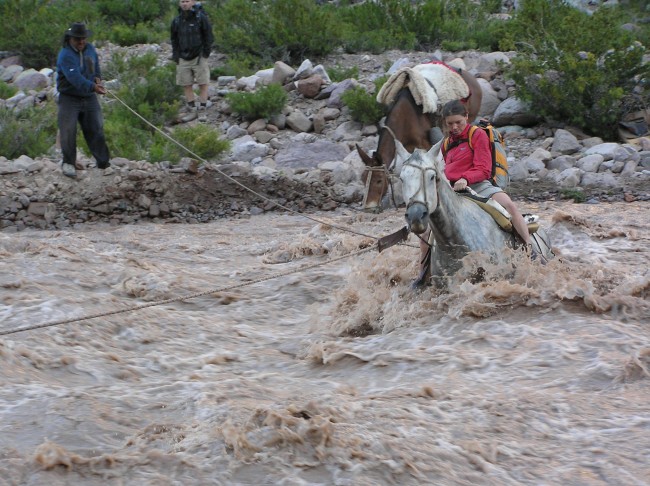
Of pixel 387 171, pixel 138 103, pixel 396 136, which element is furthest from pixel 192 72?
pixel 387 171

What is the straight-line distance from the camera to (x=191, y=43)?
562 inches

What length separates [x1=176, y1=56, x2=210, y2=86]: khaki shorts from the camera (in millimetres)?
14539

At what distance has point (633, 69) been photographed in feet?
44.9

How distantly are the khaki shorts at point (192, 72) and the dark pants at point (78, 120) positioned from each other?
4051 mm

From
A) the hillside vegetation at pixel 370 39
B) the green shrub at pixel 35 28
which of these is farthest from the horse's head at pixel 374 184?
the green shrub at pixel 35 28

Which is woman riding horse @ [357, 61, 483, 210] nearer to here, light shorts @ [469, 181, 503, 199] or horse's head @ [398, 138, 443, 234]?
light shorts @ [469, 181, 503, 199]

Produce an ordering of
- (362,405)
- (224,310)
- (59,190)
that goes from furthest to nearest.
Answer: (59,190)
(224,310)
(362,405)

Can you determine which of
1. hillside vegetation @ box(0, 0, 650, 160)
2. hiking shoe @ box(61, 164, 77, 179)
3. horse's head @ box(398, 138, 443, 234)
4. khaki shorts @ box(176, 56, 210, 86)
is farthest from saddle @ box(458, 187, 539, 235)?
khaki shorts @ box(176, 56, 210, 86)

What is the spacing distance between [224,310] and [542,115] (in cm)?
755

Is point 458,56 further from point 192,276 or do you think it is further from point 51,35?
point 192,276

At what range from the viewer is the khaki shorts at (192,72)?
47.7 ft

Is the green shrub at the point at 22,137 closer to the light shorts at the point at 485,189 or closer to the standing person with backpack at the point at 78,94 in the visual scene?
the standing person with backpack at the point at 78,94

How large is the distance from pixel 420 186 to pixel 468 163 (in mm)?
880

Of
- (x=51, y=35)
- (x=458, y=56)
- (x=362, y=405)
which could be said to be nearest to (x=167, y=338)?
(x=362, y=405)
